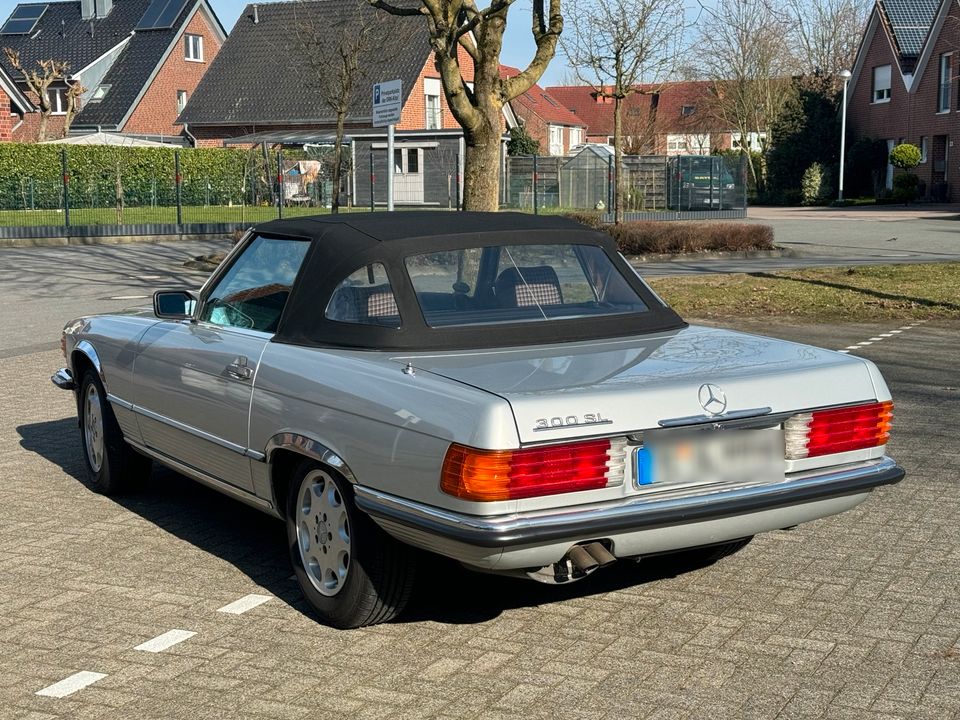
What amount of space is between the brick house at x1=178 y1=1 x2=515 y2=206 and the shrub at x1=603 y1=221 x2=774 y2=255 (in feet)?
76.2

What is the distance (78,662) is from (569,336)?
7.21ft

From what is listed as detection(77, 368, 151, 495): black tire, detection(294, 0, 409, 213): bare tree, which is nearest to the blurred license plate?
detection(77, 368, 151, 495): black tire

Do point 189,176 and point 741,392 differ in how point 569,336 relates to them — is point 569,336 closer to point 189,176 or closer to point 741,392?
point 741,392

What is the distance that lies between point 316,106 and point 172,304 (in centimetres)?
5131

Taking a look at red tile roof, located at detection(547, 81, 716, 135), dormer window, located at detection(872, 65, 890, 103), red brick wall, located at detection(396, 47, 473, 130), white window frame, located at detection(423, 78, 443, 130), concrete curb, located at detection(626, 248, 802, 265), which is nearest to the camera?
concrete curb, located at detection(626, 248, 802, 265)

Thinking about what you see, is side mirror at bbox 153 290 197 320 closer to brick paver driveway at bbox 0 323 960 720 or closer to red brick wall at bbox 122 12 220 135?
brick paver driveway at bbox 0 323 960 720

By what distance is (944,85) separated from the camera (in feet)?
172

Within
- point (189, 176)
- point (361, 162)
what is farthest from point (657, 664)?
point (361, 162)

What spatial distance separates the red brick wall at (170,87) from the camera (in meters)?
61.4

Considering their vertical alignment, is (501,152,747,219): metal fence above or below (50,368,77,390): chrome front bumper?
above

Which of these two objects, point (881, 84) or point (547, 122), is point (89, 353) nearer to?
point (881, 84)

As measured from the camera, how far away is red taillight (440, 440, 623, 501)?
3.97m

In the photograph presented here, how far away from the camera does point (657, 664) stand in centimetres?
435

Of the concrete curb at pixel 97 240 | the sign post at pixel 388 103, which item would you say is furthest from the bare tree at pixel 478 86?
the concrete curb at pixel 97 240
